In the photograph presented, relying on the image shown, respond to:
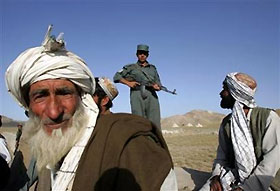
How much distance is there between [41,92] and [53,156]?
1.29 ft

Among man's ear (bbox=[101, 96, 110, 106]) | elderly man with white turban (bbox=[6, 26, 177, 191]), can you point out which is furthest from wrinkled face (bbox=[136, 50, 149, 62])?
elderly man with white turban (bbox=[6, 26, 177, 191])

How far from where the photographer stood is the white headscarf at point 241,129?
4.46m

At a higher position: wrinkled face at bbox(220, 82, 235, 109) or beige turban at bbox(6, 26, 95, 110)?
beige turban at bbox(6, 26, 95, 110)

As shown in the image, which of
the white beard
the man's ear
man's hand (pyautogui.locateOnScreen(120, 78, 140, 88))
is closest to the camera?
the white beard

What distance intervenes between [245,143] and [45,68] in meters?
3.04

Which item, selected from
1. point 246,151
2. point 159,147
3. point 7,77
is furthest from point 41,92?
point 246,151

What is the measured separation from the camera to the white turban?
473cm

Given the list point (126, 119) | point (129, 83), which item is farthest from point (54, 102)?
point (129, 83)

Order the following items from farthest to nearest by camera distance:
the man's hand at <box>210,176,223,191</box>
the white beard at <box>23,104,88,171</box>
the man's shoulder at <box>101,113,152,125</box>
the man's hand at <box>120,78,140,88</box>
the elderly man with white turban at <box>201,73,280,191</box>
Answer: the man's hand at <box>120,78,140,88</box>
the man's hand at <box>210,176,223,191</box>
the elderly man with white turban at <box>201,73,280,191</box>
the white beard at <box>23,104,88,171</box>
the man's shoulder at <box>101,113,152,125</box>

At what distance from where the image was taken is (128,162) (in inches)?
71.8

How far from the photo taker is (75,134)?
2164 mm

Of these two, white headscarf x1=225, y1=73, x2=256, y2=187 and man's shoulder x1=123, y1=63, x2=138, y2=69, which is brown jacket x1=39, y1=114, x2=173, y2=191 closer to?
white headscarf x1=225, y1=73, x2=256, y2=187

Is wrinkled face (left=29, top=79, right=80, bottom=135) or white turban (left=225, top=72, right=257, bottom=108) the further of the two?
white turban (left=225, top=72, right=257, bottom=108)

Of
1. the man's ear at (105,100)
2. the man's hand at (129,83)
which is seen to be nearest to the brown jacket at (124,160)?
the man's ear at (105,100)
